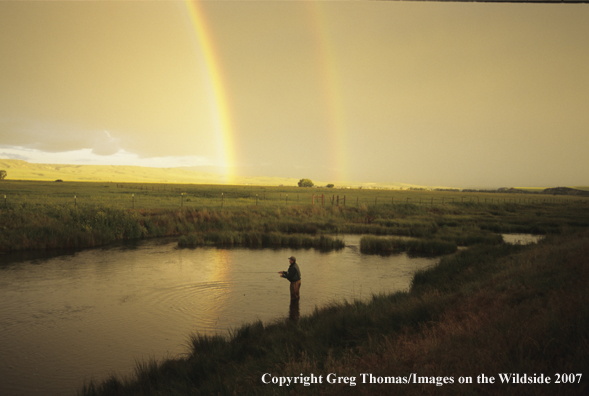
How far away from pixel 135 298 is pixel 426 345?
42.9ft

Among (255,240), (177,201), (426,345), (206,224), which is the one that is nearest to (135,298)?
(426,345)

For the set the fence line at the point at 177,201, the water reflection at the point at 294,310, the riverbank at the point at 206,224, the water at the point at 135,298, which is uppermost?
the fence line at the point at 177,201

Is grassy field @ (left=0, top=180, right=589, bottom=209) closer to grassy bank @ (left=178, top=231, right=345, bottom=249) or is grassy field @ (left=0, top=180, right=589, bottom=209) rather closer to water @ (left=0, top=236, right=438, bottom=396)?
grassy bank @ (left=178, top=231, right=345, bottom=249)

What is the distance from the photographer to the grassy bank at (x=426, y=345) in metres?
4.97

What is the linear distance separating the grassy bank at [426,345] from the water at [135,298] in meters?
1.99

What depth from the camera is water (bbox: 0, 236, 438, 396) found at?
991 cm

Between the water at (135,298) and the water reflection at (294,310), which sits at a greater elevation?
the water reflection at (294,310)

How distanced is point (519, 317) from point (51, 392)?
9941 mm

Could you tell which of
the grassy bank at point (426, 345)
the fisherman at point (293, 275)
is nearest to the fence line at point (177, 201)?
the fisherman at point (293, 275)

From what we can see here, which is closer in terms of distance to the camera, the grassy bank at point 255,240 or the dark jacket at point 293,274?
the dark jacket at point 293,274

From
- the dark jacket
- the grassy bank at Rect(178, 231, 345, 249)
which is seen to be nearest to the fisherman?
the dark jacket

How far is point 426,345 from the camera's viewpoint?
6090mm

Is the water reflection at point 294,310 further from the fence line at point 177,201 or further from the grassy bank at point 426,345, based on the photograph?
the fence line at point 177,201

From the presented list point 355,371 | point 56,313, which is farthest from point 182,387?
point 56,313
